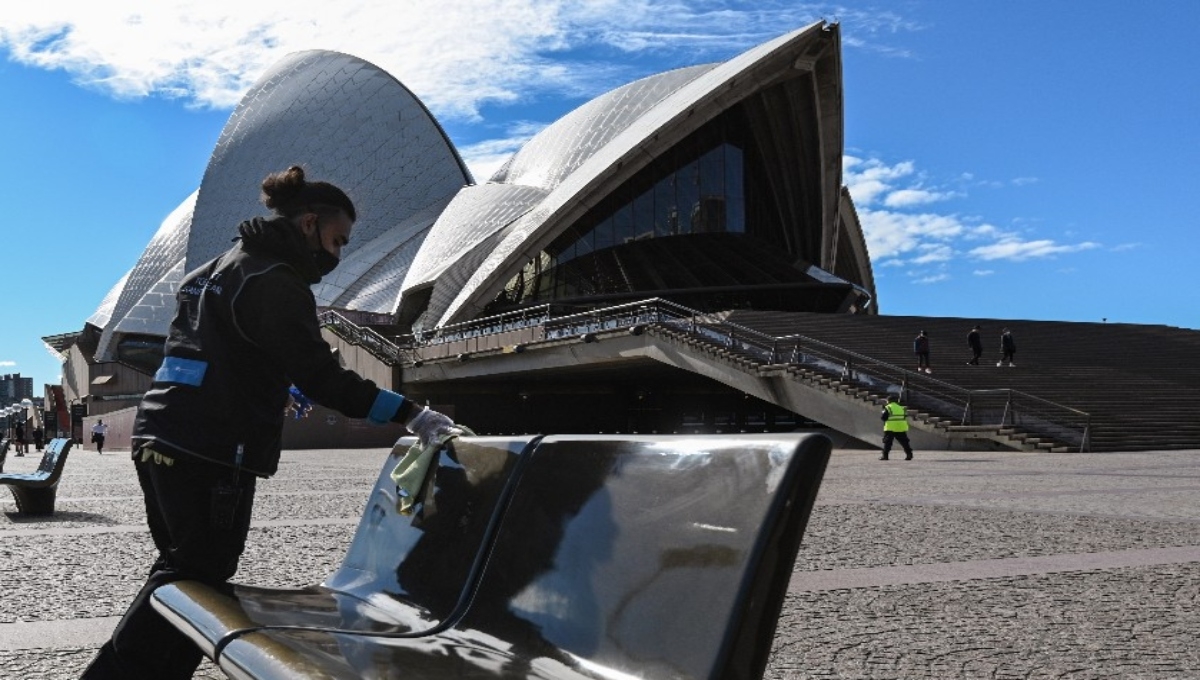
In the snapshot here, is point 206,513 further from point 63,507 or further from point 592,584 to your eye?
point 63,507

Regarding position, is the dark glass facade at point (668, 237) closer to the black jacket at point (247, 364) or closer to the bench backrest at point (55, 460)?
the bench backrest at point (55, 460)

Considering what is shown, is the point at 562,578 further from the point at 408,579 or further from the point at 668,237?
the point at 668,237

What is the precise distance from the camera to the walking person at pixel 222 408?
2.41m

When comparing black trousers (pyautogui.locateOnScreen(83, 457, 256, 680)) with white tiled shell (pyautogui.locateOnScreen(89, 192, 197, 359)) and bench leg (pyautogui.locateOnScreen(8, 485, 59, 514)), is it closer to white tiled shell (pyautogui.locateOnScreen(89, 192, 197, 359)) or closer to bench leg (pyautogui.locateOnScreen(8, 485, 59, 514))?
bench leg (pyautogui.locateOnScreen(8, 485, 59, 514))

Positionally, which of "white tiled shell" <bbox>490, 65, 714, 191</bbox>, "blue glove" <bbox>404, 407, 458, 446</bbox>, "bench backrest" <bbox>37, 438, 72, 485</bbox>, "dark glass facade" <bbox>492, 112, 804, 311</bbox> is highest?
"white tiled shell" <bbox>490, 65, 714, 191</bbox>

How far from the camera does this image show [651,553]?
1.68 metres

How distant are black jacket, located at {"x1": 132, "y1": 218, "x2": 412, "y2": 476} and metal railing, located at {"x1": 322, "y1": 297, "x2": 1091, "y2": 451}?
16378mm

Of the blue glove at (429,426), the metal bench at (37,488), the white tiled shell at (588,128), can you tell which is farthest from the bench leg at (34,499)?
the white tiled shell at (588,128)

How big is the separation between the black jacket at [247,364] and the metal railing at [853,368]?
16378 millimetres

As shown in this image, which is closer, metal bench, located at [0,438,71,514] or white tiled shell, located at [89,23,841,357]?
metal bench, located at [0,438,71,514]

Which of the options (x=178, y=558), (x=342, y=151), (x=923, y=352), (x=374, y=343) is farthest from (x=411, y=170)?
(x=178, y=558)

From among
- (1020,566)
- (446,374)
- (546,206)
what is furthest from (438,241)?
(1020,566)

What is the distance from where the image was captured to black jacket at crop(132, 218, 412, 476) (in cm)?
241

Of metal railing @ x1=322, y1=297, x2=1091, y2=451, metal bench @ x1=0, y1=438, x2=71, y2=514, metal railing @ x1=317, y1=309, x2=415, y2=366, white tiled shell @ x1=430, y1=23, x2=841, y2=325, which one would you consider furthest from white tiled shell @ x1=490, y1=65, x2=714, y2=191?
metal bench @ x1=0, y1=438, x2=71, y2=514
